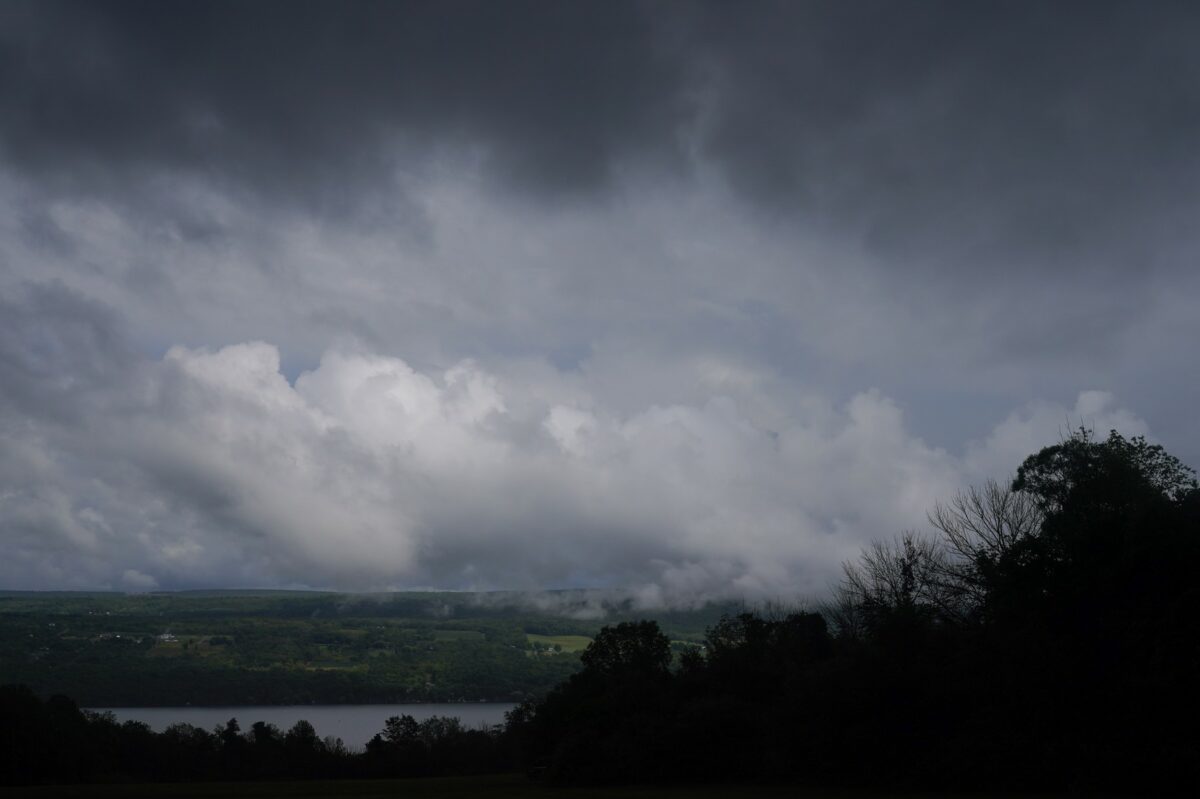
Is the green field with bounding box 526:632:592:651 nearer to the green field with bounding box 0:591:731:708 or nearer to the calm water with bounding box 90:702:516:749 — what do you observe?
the green field with bounding box 0:591:731:708

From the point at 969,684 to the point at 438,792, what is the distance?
879 inches

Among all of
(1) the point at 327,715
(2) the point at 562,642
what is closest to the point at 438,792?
(1) the point at 327,715

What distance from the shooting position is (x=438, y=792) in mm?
36844

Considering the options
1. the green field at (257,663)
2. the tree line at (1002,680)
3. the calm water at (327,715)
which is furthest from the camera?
the green field at (257,663)

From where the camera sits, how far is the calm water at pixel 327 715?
101 m

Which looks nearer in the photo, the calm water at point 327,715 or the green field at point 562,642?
the calm water at point 327,715

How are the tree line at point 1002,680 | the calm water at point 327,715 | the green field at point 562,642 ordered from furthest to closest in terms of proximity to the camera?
1. the green field at point 562,642
2. the calm water at point 327,715
3. the tree line at point 1002,680

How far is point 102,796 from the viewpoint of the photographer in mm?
31703

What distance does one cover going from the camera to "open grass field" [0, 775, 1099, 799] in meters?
30.5

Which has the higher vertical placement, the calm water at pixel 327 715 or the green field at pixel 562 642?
the green field at pixel 562 642

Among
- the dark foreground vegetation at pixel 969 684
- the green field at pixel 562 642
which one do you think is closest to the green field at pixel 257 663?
the green field at pixel 562 642

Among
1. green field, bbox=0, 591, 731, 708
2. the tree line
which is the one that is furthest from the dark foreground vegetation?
green field, bbox=0, 591, 731, 708

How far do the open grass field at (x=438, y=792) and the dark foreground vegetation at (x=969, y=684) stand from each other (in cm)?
188

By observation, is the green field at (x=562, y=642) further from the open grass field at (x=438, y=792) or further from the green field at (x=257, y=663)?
the open grass field at (x=438, y=792)
